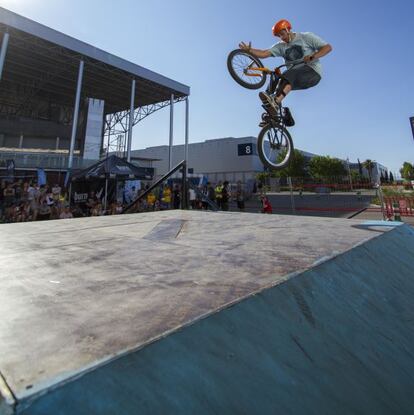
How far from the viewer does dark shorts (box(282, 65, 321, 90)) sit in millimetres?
4041

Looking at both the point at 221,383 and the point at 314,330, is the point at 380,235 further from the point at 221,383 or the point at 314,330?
the point at 221,383

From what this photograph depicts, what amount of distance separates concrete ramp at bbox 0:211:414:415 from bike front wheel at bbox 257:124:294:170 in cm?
299

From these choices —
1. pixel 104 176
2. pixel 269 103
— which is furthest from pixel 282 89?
pixel 104 176

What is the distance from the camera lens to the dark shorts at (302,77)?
4041mm

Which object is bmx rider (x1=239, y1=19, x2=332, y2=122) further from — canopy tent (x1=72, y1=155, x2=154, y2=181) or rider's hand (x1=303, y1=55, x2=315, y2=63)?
canopy tent (x1=72, y1=155, x2=154, y2=181)

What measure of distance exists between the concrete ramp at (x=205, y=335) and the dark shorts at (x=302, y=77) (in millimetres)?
3332

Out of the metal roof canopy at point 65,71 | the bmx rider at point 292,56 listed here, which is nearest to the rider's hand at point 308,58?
the bmx rider at point 292,56

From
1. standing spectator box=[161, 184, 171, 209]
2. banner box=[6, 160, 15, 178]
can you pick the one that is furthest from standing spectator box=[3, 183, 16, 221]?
standing spectator box=[161, 184, 171, 209]

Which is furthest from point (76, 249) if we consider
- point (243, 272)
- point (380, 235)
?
point (380, 235)

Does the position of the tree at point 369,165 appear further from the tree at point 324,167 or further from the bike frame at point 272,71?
the bike frame at point 272,71

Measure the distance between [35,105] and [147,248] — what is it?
34.7m

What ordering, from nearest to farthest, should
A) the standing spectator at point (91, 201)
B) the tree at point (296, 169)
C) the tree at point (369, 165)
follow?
the standing spectator at point (91, 201), the tree at point (296, 169), the tree at point (369, 165)

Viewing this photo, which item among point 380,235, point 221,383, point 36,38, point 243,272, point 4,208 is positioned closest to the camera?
point 221,383

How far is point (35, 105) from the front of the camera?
96.5 ft
